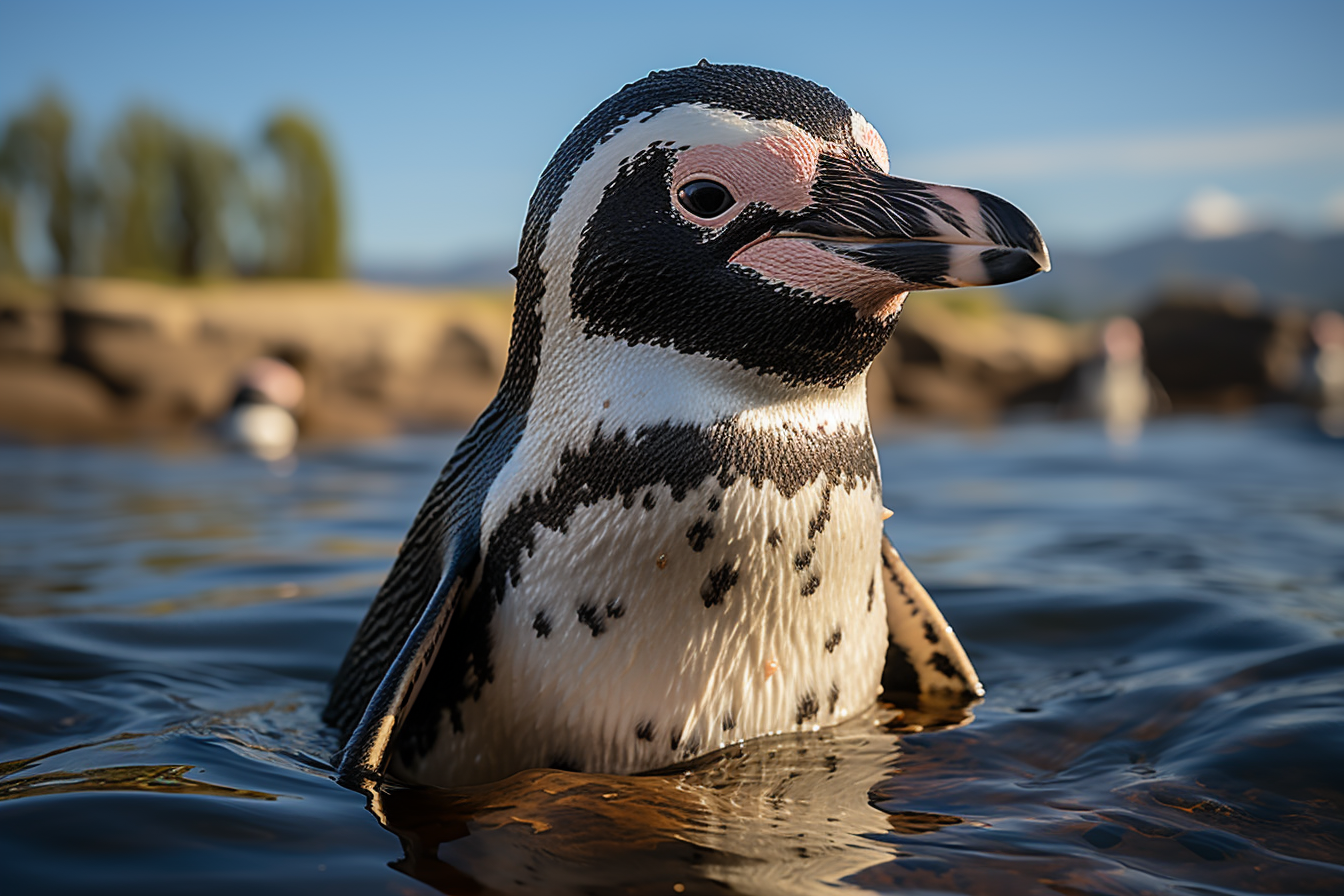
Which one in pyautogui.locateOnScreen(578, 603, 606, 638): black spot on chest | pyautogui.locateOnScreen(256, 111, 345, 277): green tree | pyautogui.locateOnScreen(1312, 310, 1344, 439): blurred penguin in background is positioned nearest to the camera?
pyautogui.locateOnScreen(578, 603, 606, 638): black spot on chest

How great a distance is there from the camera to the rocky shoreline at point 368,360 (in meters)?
14.9

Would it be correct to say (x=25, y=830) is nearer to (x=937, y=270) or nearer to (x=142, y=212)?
(x=937, y=270)

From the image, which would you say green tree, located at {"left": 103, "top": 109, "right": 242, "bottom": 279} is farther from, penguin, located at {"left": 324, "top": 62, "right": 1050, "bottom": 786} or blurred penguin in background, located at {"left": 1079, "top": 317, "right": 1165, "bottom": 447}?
penguin, located at {"left": 324, "top": 62, "right": 1050, "bottom": 786}

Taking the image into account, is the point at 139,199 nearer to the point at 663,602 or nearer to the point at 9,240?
the point at 9,240

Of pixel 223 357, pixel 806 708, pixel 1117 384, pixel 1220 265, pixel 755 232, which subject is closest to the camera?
pixel 755 232

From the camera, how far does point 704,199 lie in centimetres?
220

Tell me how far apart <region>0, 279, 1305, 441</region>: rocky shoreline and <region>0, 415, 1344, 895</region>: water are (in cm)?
1023

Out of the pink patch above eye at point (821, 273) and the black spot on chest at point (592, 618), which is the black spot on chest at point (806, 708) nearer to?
Result: the black spot on chest at point (592, 618)

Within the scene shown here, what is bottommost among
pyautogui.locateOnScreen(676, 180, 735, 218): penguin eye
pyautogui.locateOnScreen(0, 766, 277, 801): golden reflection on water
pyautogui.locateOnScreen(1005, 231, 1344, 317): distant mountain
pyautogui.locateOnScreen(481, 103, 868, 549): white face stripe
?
pyautogui.locateOnScreen(0, 766, 277, 801): golden reflection on water

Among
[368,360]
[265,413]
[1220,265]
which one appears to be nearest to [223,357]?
[368,360]

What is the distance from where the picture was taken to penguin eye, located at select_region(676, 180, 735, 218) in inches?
86.5

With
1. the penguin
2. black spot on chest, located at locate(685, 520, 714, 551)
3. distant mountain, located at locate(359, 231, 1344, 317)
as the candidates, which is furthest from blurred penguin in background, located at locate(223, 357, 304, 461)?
distant mountain, located at locate(359, 231, 1344, 317)

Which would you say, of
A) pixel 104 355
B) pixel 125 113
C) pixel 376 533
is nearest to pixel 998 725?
pixel 376 533

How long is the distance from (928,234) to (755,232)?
0.30 metres
